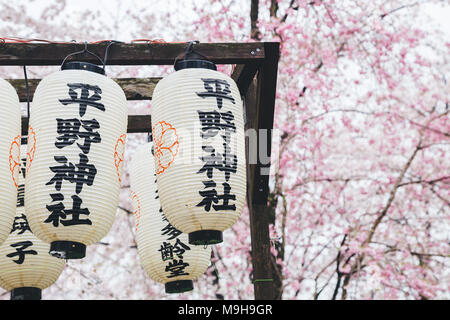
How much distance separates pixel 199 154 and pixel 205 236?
53 centimetres

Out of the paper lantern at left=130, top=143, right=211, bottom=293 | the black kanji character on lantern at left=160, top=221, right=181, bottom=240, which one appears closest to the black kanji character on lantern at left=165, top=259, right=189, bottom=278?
the paper lantern at left=130, top=143, right=211, bottom=293

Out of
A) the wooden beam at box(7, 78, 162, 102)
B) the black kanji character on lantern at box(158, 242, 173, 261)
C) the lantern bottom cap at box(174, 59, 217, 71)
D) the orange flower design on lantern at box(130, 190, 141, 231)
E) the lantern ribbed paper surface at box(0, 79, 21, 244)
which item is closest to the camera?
the lantern ribbed paper surface at box(0, 79, 21, 244)

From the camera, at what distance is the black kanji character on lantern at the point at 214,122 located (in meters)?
3.24

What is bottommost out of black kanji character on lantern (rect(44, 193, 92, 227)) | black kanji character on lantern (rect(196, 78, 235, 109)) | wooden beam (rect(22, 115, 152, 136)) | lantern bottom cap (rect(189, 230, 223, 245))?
lantern bottom cap (rect(189, 230, 223, 245))

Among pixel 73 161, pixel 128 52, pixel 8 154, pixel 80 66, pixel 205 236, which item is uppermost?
pixel 128 52

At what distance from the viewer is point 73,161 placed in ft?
10.1

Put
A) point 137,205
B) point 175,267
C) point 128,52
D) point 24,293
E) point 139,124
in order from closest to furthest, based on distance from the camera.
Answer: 1. point 128,52
2. point 24,293
3. point 175,267
4. point 137,205
5. point 139,124

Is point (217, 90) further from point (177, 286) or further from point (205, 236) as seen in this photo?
point (177, 286)

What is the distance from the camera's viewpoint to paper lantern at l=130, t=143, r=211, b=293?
4055mm

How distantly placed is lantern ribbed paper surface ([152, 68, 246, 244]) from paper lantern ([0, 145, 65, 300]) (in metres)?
1.24

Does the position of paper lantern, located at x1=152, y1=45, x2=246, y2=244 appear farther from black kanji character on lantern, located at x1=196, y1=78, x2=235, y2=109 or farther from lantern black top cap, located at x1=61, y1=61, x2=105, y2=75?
lantern black top cap, located at x1=61, y1=61, x2=105, y2=75

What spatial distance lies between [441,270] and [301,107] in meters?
4.20

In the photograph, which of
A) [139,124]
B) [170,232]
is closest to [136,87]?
[139,124]

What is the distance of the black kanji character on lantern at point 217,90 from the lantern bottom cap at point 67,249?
1225 mm
